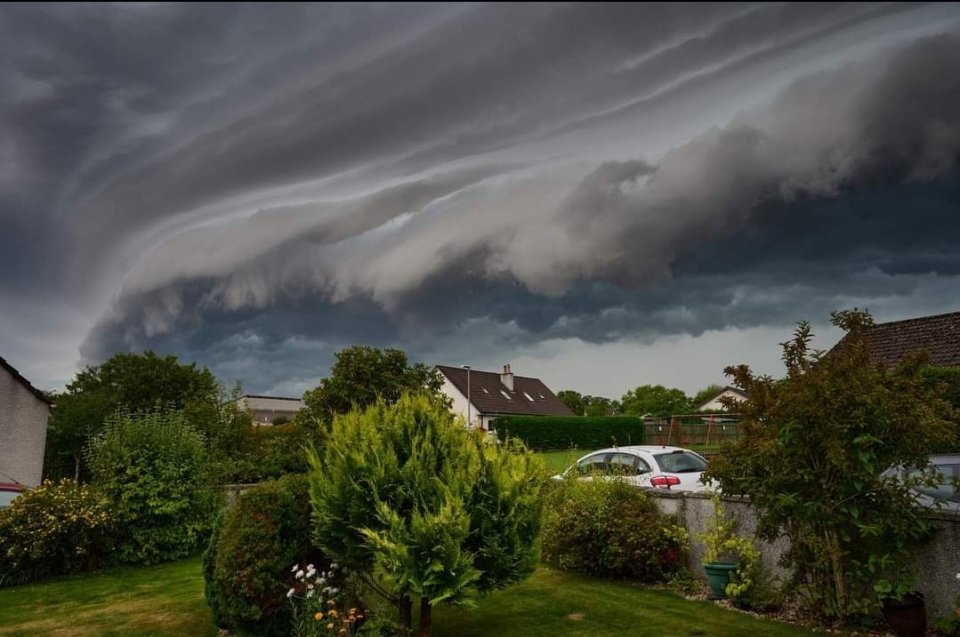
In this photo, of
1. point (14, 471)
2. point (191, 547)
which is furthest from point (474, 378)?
point (191, 547)

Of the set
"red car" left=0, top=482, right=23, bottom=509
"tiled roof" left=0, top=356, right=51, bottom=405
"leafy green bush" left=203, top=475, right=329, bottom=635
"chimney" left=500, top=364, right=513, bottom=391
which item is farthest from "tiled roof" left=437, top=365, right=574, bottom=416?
"leafy green bush" left=203, top=475, right=329, bottom=635

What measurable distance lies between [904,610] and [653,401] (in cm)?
8426

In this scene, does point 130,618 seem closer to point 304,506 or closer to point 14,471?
point 304,506

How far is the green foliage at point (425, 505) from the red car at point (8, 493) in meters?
9.14

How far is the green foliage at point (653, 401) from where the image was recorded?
8325 cm

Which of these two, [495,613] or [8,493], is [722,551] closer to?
[495,613]

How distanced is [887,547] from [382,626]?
5.57 meters

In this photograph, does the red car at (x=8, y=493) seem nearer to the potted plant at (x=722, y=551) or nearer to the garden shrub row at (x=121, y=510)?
the garden shrub row at (x=121, y=510)

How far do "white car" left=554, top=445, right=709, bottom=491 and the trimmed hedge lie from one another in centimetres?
2860

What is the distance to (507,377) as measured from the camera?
63.1 metres

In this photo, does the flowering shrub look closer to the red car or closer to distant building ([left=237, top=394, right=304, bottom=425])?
the red car

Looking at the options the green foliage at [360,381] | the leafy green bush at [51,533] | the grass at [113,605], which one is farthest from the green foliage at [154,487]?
the green foliage at [360,381]

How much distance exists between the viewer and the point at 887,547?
25.2ft

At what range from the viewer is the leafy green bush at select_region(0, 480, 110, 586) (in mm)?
12125
